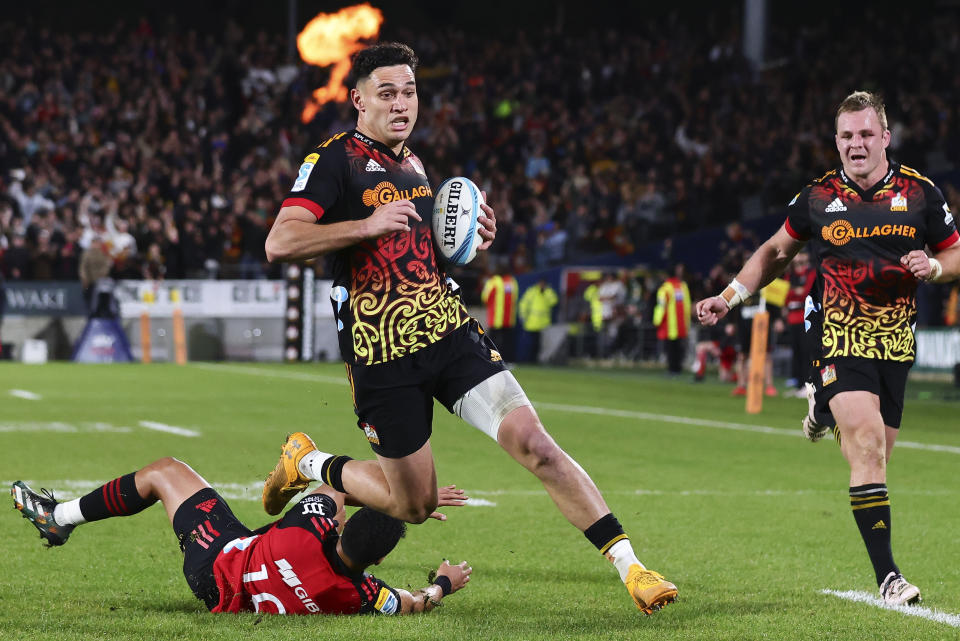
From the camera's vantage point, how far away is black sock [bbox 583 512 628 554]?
5871mm

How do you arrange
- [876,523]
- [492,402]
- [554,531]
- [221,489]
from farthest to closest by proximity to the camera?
1. [221,489]
2. [554,531]
3. [876,523]
4. [492,402]

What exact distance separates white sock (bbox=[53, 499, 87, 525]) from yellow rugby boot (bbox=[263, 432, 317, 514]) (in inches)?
35.8

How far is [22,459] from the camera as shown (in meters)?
11.7

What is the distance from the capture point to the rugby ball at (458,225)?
6008mm

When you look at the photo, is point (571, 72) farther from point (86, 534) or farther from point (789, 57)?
point (86, 534)

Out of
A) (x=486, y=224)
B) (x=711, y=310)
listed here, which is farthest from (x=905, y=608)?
(x=486, y=224)

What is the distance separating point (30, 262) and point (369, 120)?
25.7 metres

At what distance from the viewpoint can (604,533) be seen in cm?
588

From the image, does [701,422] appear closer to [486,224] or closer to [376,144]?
[486,224]

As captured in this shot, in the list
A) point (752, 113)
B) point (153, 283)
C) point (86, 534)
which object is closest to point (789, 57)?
point (752, 113)

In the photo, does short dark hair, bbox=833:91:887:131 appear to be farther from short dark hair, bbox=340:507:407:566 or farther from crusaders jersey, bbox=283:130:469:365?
short dark hair, bbox=340:507:407:566

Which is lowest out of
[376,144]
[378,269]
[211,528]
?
[211,528]

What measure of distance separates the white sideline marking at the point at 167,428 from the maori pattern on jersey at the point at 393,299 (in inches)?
338

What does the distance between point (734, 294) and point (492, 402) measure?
6.04 ft
